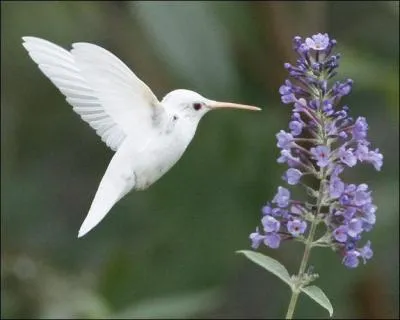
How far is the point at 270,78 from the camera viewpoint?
10.3ft

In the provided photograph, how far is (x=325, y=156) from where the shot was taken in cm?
150

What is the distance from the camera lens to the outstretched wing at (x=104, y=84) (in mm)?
1487

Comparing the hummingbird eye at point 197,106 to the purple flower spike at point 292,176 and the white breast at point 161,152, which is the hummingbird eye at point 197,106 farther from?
the purple flower spike at point 292,176

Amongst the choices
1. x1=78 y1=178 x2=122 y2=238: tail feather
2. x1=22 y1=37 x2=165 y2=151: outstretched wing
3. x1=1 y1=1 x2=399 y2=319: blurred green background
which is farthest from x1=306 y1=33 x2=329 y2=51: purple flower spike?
x1=1 y1=1 x2=399 y2=319: blurred green background

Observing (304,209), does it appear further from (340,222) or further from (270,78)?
(270,78)

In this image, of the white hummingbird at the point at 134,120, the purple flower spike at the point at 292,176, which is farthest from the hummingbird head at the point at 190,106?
the purple flower spike at the point at 292,176

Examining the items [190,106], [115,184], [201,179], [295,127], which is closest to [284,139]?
[295,127]

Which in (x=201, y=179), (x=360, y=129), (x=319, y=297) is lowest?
(x=319, y=297)

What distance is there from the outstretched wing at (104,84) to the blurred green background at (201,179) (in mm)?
1249

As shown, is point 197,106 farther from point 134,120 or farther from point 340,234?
point 340,234

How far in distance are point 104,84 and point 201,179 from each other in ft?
5.36

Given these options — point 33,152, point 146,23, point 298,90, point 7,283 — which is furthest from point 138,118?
point 33,152

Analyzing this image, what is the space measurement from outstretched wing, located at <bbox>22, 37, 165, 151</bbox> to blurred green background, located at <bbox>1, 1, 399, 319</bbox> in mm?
1249

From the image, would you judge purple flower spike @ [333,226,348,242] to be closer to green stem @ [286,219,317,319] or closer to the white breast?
green stem @ [286,219,317,319]
